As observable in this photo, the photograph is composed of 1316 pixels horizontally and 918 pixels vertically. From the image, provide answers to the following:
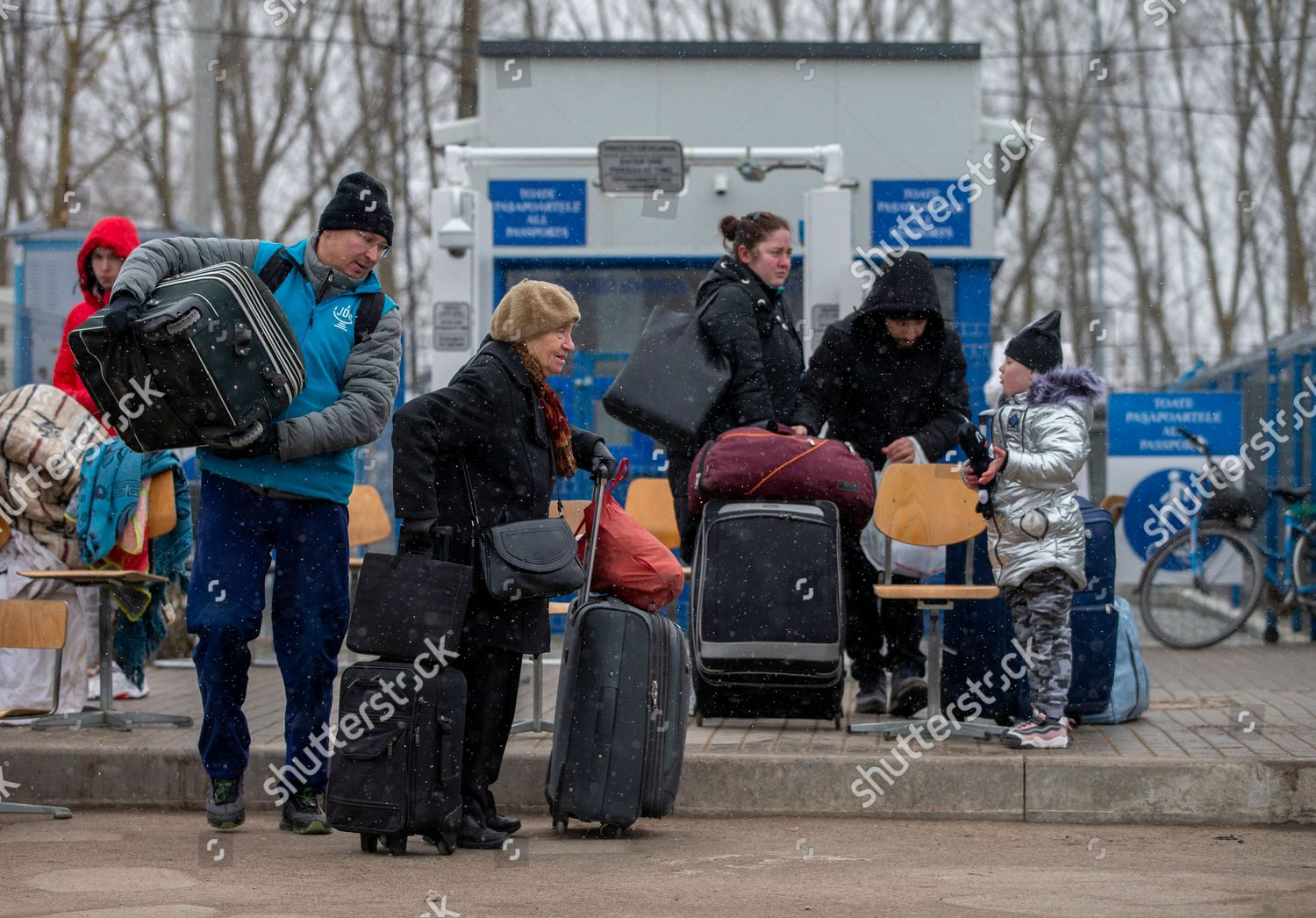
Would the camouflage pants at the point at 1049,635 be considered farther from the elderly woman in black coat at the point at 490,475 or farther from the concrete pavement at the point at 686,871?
the elderly woman in black coat at the point at 490,475

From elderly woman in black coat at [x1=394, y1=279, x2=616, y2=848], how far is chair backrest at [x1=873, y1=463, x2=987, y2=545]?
1948 mm

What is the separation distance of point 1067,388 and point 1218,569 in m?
5.58

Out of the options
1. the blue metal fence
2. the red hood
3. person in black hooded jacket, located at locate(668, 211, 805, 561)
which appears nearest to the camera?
person in black hooded jacket, located at locate(668, 211, 805, 561)

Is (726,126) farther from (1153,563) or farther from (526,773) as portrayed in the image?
(526,773)

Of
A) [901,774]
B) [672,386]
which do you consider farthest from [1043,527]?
[672,386]

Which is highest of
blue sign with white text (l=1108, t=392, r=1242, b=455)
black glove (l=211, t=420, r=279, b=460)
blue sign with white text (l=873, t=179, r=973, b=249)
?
blue sign with white text (l=873, t=179, r=973, b=249)

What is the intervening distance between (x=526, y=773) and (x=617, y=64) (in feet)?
22.2

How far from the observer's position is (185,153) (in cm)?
2814

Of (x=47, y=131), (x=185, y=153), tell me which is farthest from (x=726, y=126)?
(x=47, y=131)

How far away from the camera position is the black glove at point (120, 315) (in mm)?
5113

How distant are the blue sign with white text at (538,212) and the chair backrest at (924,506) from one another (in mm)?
4982

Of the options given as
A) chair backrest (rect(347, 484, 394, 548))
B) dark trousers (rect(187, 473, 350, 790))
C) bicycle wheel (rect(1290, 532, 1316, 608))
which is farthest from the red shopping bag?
bicycle wheel (rect(1290, 532, 1316, 608))

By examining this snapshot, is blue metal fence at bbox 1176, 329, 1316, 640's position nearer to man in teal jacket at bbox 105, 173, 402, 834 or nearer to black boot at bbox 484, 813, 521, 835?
black boot at bbox 484, 813, 521, 835

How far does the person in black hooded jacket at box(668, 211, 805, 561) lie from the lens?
707cm
